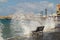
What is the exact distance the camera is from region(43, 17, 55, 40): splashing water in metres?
6.06

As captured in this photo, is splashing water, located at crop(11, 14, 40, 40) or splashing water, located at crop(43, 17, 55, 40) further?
splashing water, located at crop(11, 14, 40, 40)

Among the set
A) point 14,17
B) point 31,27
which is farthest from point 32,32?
point 14,17

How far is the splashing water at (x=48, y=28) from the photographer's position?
6059 millimetres

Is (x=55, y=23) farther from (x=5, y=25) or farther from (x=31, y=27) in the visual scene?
(x=5, y=25)

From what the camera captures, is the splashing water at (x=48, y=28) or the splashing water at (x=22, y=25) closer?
the splashing water at (x=48, y=28)

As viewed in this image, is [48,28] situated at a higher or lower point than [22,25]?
lower

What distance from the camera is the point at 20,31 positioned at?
20.3 feet

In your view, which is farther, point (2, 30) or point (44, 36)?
point (2, 30)

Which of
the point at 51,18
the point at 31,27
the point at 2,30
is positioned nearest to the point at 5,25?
the point at 2,30

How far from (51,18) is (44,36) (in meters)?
0.47

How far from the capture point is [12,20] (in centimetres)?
620

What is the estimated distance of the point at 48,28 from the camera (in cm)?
629

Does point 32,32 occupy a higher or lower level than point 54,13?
lower

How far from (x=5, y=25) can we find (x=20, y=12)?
1.60ft
